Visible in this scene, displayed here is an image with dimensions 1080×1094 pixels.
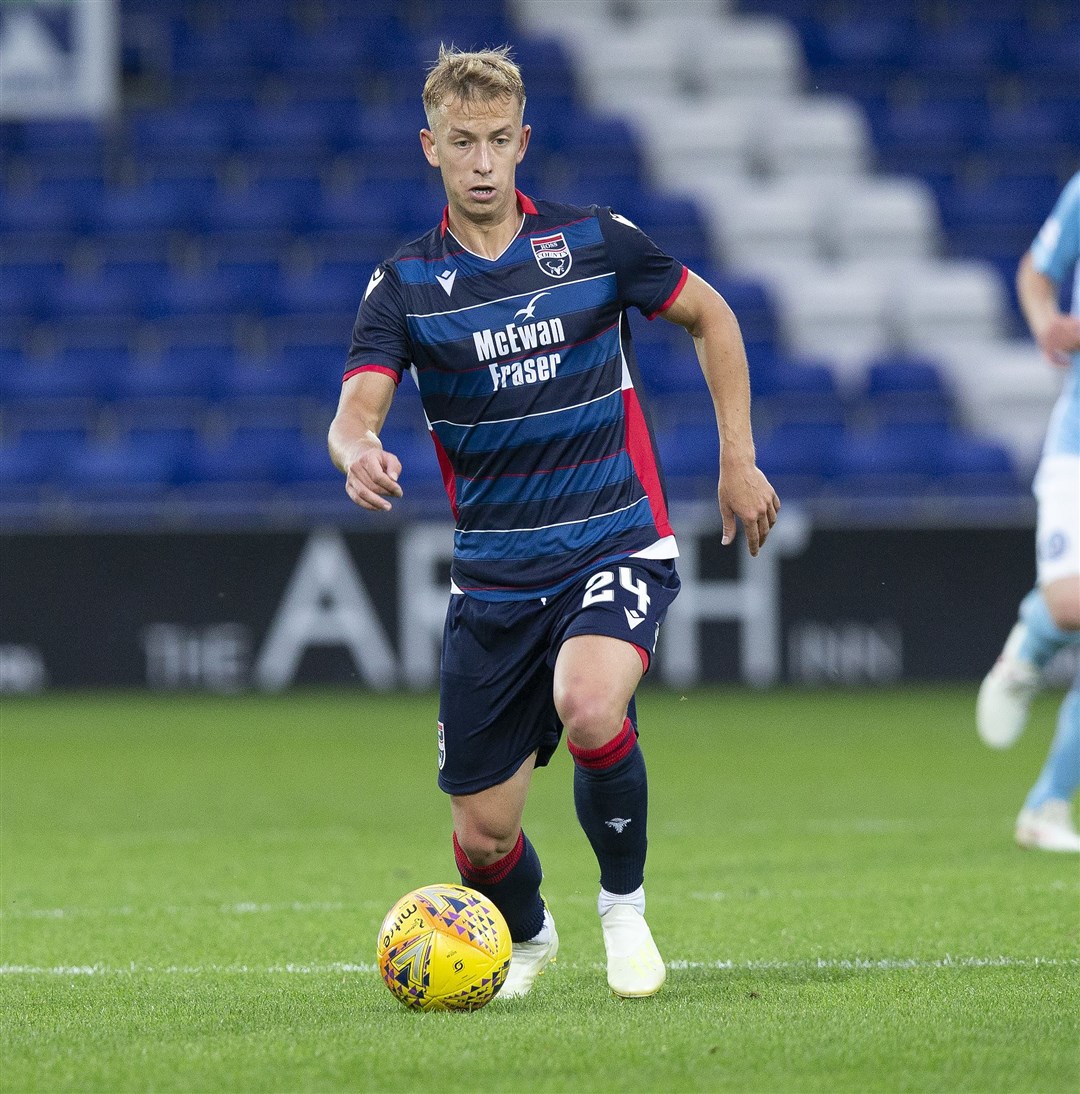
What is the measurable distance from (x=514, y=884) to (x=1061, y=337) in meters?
2.92

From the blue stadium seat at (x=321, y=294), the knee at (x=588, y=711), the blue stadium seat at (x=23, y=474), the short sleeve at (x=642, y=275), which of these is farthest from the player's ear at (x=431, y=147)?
the blue stadium seat at (x=321, y=294)

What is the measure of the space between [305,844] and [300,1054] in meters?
3.95

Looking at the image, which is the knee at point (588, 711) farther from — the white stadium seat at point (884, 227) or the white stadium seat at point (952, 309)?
the white stadium seat at point (884, 227)

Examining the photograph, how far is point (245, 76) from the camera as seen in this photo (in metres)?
18.0

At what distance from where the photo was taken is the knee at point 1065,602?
21.1 feet

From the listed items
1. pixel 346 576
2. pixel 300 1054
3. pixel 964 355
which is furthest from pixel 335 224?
pixel 300 1054

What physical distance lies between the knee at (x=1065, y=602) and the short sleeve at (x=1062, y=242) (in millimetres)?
1180

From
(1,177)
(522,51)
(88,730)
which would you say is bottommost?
(88,730)

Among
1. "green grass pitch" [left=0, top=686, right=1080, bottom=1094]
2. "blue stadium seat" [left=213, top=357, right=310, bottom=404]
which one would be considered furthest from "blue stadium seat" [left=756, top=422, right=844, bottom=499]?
"blue stadium seat" [left=213, top=357, right=310, bottom=404]

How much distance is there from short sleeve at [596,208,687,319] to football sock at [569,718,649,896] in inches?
39.8

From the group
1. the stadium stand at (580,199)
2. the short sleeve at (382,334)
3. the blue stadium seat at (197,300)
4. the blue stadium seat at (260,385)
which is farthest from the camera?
the blue stadium seat at (197,300)

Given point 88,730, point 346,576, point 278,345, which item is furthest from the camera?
point 278,345

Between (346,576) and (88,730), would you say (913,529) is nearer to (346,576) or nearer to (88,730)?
(346,576)

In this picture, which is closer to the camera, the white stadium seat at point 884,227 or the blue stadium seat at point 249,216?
the blue stadium seat at point 249,216
